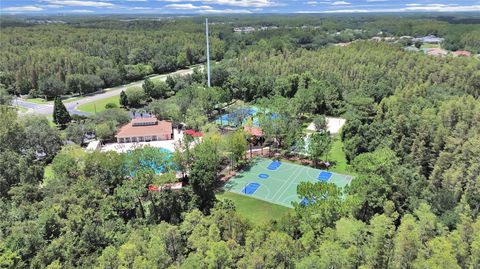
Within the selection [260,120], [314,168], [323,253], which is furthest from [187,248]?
[260,120]

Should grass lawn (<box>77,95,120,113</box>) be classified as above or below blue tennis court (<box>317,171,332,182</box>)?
below

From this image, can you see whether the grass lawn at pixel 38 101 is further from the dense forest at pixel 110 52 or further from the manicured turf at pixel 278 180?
the manicured turf at pixel 278 180

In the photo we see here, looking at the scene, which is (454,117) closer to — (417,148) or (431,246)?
(417,148)

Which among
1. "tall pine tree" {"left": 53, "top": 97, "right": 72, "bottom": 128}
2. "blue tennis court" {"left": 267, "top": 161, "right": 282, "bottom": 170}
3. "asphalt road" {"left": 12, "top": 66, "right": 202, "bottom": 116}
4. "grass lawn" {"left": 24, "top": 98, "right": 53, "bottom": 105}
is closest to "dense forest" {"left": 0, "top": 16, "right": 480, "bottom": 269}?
"blue tennis court" {"left": 267, "top": 161, "right": 282, "bottom": 170}

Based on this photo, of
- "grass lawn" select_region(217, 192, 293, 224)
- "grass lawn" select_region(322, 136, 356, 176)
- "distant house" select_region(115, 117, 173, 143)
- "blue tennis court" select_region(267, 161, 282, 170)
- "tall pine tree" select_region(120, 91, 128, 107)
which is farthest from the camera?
"tall pine tree" select_region(120, 91, 128, 107)

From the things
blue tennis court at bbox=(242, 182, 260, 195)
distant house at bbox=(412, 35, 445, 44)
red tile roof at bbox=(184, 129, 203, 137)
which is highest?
distant house at bbox=(412, 35, 445, 44)

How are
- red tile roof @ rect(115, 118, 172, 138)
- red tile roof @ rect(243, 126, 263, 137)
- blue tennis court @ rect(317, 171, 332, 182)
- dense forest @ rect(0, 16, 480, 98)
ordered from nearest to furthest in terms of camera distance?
blue tennis court @ rect(317, 171, 332, 182)
red tile roof @ rect(243, 126, 263, 137)
red tile roof @ rect(115, 118, 172, 138)
dense forest @ rect(0, 16, 480, 98)

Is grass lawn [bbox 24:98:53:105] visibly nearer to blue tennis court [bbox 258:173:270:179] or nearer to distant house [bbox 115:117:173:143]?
distant house [bbox 115:117:173:143]

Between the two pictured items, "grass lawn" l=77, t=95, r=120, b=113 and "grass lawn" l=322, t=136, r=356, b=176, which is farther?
"grass lawn" l=77, t=95, r=120, b=113
